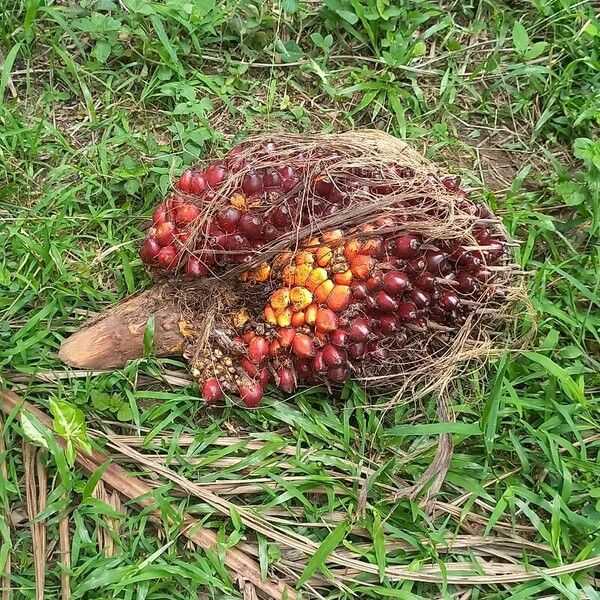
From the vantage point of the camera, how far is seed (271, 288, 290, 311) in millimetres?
2279

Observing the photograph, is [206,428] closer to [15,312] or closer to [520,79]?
[15,312]

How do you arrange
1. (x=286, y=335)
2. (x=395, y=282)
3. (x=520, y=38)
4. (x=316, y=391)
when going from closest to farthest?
(x=395, y=282) < (x=286, y=335) < (x=316, y=391) < (x=520, y=38)

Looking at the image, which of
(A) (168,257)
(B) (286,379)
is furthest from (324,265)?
(A) (168,257)

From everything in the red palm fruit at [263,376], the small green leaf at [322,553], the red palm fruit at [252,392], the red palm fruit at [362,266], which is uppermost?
the red palm fruit at [362,266]

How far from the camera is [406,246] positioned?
222 centimetres

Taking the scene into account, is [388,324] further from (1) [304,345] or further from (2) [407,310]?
(1) [304,345]

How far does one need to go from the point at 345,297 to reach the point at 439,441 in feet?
2.13

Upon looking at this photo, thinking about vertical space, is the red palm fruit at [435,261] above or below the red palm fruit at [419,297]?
above

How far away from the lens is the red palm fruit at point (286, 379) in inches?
92.9

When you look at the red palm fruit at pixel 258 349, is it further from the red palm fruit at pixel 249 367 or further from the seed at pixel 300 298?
the seed at pixel 300 298

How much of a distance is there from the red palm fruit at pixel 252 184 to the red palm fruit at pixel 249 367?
550mm

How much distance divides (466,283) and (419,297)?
19 centimetres

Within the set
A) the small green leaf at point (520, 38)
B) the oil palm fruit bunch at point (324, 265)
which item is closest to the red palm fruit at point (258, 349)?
the oil palm fruit bunch at point (324, 265)

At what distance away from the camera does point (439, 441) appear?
2443 millimetres
